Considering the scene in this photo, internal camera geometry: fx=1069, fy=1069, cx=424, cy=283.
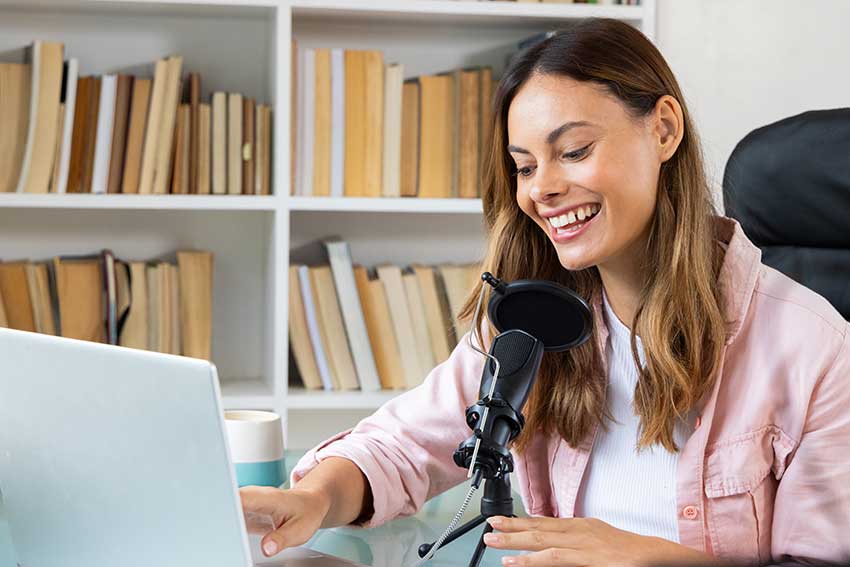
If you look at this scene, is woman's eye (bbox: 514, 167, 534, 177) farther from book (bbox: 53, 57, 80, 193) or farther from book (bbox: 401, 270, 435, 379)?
book (bbox: 53, 57, 80, 193)

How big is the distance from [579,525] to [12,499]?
1.68 feet

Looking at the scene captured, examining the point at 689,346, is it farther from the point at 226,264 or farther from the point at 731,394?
the point at 226,264

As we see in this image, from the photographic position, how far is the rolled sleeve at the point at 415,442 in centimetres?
129

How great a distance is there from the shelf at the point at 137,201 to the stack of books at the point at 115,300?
0.16 meters

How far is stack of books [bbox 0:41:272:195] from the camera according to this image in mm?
2328

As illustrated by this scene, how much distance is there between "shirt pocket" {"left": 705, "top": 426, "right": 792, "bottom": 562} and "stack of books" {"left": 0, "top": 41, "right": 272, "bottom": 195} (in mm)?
1443

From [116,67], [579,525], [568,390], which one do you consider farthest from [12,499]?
[116,67]

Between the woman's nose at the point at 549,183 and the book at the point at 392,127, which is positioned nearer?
the woman's nose at the point at 549,183

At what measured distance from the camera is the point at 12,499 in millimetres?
920

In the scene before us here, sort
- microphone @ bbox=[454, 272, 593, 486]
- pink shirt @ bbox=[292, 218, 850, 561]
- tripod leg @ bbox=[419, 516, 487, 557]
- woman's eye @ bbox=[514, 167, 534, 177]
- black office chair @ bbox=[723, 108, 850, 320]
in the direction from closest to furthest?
microphone @ bbox=[454, 272, 593, 486] → tripod leg @ bbox=[419, 516, 487, 557] → pink shirt @ bbox=[292, 218, 850, 561] → woman's eye @ bbox=[514, 167, 534, 177] → black office chair @ bbox=[723, 108, 850, 320]

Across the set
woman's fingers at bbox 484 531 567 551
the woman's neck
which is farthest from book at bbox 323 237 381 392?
woman's fingers at bbox 484 531 567 551

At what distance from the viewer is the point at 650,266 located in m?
1.30

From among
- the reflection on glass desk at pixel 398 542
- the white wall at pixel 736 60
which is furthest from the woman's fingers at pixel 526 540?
the white wall at pixel 736 60

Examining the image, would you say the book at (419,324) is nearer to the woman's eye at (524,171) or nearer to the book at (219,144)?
the book at (219,144)
